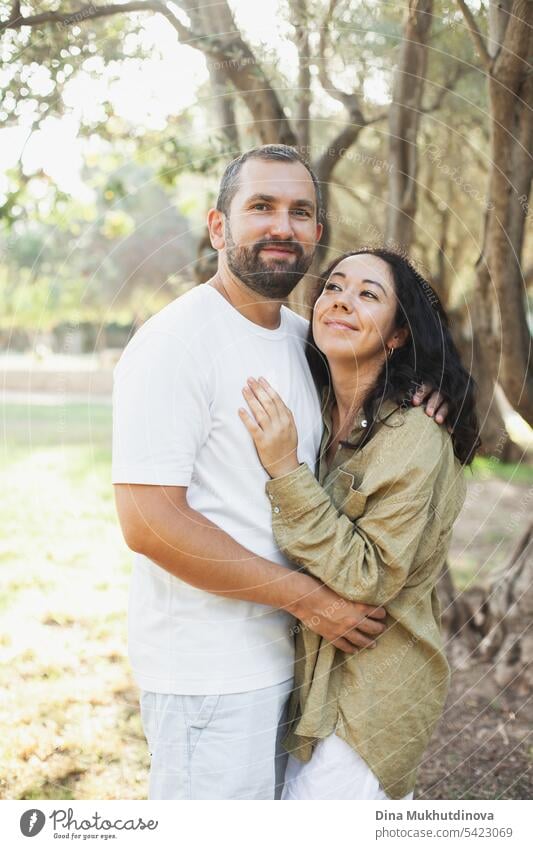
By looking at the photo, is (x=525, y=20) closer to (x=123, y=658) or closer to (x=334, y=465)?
(x=334, y=465)

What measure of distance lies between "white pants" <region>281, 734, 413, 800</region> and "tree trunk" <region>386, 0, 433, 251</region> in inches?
90.9

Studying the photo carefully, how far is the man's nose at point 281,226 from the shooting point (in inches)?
98.6

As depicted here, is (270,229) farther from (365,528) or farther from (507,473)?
(507,473)

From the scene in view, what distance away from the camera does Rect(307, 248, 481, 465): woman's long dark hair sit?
2518 mm

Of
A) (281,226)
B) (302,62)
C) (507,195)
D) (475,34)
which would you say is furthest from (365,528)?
(302,62)

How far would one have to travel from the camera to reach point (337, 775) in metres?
2.49

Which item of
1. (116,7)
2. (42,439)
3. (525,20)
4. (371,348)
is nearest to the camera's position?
(371,348)

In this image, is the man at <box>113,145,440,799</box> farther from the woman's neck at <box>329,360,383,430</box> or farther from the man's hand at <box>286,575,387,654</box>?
the woman's neck at <box>329,360,383,430</box>

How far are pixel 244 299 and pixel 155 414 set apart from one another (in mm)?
480

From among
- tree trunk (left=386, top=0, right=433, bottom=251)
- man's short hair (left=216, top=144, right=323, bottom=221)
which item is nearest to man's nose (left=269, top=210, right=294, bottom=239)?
man's short hair (left=216, top=144, right=323, bottom=221)

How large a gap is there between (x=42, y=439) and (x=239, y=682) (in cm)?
1091

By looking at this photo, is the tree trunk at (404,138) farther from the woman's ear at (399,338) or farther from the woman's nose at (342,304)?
the woman's nose at (342,304)
